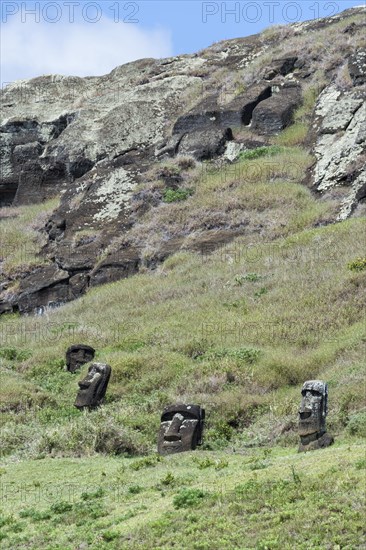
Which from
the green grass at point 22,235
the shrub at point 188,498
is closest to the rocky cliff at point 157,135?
the green grass at point 22,235

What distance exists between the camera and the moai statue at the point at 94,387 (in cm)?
2359

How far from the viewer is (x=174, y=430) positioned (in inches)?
771

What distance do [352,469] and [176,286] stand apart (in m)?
22.4

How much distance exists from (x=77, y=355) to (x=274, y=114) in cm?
2685

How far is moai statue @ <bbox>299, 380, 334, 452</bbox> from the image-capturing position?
17547mm

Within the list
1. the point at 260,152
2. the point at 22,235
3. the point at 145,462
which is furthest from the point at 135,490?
the point at 22,235

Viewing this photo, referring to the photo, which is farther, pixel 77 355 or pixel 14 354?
pixel 14 354

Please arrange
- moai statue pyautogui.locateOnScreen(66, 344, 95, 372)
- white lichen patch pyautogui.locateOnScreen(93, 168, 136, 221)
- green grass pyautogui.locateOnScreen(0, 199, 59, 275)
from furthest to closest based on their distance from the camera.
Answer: white lichen patch pyautogui.locateOnScreen(93, 168, 136, 221) → green grass pyautogui.locateOnScreen(0, 199, 59, 275) → moai statue pyautogui.locateOnScreen(66, 344, 95, 372)

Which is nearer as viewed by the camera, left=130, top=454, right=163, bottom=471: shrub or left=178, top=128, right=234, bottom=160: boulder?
left=130, top=454, right=163, bottom=471: shrub

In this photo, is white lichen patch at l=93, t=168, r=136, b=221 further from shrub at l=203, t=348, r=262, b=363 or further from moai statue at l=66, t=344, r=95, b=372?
shrub at l=203, t=348, r=262, b=363

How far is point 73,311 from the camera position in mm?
36750

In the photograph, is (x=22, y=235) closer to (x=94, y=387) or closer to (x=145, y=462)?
(x=94, y=387)

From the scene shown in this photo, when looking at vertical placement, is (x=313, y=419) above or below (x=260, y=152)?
below

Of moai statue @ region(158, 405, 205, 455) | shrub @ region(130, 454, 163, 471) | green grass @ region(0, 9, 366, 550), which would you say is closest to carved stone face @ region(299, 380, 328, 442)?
green grass @ region(0, 9, 366, 550)
